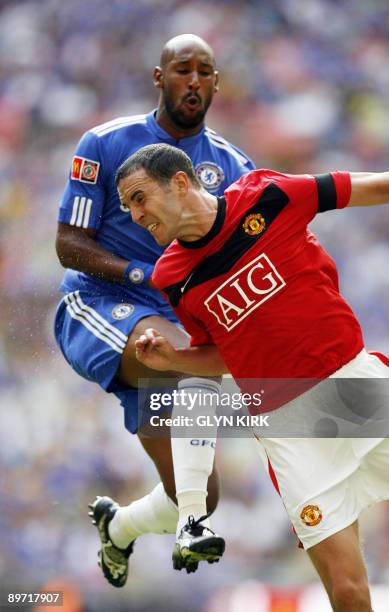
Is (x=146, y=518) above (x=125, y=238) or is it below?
below

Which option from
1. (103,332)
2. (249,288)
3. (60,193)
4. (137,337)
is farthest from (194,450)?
(60,193)

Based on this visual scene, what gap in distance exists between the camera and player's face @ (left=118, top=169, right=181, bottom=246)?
12.6 feet

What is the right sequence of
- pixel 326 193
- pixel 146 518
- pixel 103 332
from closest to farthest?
pixel 326 193 → pixel 103 332 → pixel 146 518

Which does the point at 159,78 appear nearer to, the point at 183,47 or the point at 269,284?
the point at 183,47

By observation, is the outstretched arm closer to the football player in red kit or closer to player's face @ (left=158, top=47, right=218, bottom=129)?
the football player in red kit

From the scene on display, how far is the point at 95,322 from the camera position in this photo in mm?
4734

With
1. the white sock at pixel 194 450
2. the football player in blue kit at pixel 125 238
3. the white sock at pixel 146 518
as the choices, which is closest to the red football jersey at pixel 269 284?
the white sock at pixel 194 450

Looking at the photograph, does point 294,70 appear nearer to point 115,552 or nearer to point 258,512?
point 258,512

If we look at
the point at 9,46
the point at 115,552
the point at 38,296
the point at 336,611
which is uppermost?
the point at 9,46

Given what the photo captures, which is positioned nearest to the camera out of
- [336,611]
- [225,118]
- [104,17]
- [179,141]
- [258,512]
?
[336,611]

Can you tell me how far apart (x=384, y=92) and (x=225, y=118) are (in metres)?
1.24

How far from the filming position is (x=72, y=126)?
8.34 m

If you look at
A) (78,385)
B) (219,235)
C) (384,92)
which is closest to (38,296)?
(78,385)

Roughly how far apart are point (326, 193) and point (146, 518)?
192cm
